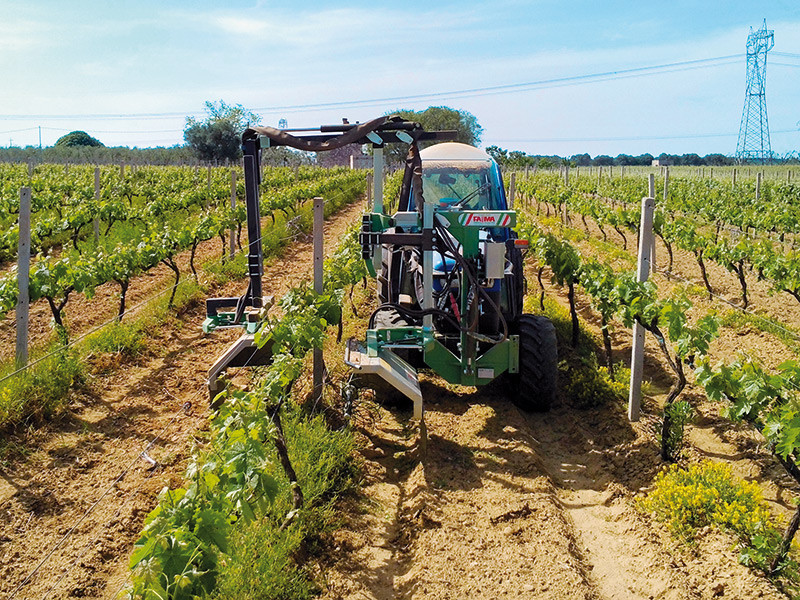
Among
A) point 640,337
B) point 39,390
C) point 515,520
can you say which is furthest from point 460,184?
point 39,390

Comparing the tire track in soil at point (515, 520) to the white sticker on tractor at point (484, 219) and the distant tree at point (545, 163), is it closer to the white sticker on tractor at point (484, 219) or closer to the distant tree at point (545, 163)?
the white sticker on tractor at point (484, 219)

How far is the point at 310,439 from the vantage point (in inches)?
195

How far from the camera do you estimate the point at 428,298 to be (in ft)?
19.0

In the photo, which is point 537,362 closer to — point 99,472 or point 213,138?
point 99,472

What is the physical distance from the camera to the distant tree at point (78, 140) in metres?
76.1

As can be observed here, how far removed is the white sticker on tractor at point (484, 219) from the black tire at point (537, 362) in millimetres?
1065

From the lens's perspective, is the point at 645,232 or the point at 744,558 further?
the point at 645,232

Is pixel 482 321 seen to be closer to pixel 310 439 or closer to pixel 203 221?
pixel 310 439

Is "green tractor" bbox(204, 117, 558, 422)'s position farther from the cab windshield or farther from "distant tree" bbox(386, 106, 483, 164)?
"distant tree" bbox(386, 106, 483, 164)

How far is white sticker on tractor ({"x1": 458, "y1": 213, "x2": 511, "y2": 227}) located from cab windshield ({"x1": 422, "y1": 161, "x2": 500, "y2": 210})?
1382 millimetres

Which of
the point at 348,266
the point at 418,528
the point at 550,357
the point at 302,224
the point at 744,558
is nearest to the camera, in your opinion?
the point at 744,558

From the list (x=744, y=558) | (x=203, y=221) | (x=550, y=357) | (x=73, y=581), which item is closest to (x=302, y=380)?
(x=550, y=357)

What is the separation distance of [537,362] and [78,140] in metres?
81.9

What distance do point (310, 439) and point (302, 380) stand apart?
159 cm
